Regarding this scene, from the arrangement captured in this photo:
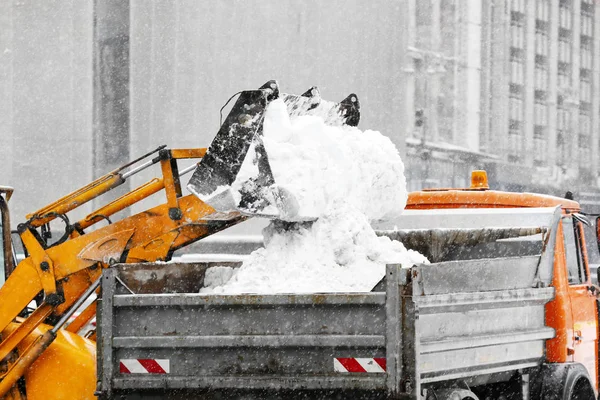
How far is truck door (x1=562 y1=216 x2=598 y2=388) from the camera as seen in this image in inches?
291

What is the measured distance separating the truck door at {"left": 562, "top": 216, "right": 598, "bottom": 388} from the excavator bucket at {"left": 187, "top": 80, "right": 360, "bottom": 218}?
2.61 metres

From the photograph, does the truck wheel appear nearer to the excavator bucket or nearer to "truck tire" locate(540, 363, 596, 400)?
"truck tire" locate(540, 363, 596, 400)

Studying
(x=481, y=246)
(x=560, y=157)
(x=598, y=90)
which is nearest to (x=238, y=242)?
(x=481, y=246)

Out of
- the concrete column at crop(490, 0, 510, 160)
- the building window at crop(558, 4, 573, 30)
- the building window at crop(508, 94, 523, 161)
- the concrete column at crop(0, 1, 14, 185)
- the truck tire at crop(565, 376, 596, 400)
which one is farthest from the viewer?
the building window at crop(558, 4, 573, 30)

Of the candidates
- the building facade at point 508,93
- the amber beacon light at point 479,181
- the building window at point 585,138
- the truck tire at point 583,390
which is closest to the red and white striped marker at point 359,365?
the truck tire at point 583,390

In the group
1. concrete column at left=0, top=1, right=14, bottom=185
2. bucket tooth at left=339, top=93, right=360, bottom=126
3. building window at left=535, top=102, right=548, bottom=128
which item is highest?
building window at left=535, top=102, right=548, bottom=128

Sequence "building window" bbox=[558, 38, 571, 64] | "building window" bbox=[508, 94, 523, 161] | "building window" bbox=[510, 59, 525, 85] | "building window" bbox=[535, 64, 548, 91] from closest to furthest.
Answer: "building window" bbox=[508, 94, 523, 161] < "building window" bbox=[510, 59, 525, 85] < "building window" bbox=[535, 64, 548, 91] < "building window" bbox=[558, 38, 571, 64]

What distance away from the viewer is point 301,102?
623 centimetres

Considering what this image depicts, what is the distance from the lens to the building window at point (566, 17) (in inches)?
2332

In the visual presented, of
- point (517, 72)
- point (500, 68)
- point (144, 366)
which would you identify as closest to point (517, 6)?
point (517, 72)

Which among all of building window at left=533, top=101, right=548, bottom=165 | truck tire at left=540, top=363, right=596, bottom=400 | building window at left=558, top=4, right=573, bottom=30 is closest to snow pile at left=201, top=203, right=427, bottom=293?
truck tire at left=540, top=363, right=596, bottom=400

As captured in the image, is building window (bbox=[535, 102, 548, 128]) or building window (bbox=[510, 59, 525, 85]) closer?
building window (bbox=[510, 59, 525, 85])

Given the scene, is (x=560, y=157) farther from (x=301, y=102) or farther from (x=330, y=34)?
(x=301, y=102)

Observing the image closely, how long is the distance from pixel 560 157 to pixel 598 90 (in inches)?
247
